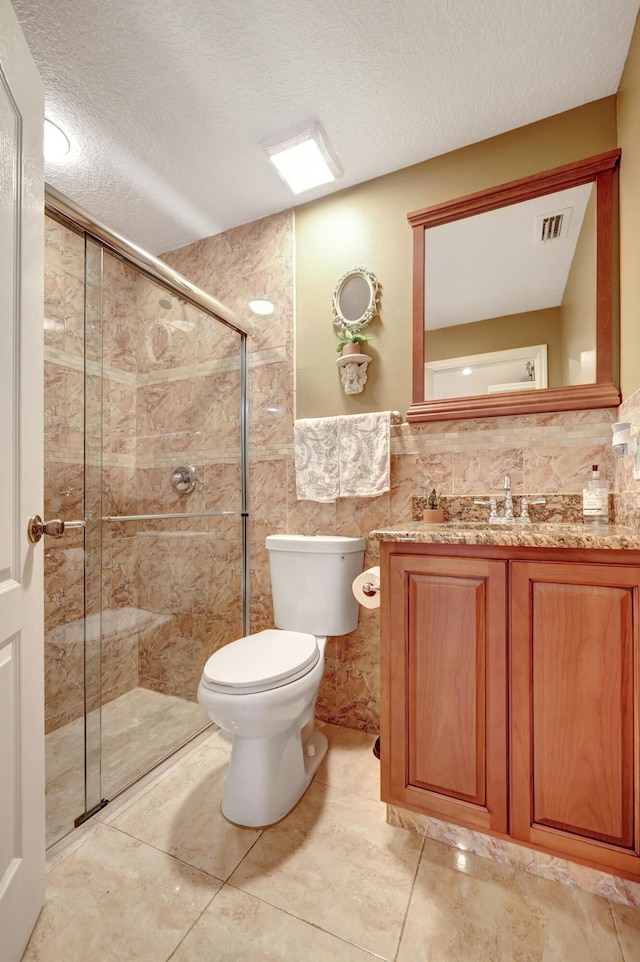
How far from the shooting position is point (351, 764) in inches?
61.0

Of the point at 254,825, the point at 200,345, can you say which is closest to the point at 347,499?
the point at 200,345

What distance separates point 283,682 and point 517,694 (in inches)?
24.9

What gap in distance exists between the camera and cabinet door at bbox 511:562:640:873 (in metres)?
0.96

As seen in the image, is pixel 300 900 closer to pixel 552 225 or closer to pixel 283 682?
pixel 283 682

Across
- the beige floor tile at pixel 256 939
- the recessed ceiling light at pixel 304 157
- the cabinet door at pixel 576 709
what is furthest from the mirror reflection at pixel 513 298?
the beige floor tile at pixel 256 939

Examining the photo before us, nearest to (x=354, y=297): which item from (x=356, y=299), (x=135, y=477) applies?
(x=356, y=299)

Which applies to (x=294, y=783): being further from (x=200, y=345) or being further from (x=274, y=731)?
(x=200, y=345)

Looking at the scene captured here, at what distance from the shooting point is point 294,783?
1.34 m

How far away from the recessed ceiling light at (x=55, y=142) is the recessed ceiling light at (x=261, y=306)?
35.5 inches

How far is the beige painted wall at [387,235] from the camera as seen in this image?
1523 mm

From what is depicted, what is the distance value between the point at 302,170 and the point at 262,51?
0.43 metres

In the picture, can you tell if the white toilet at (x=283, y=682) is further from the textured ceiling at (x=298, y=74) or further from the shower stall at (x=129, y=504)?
the textured ceiling at (x=298, y=74)

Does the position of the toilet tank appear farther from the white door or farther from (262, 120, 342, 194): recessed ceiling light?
(262, 120, 342, 194): recessed ceiling light

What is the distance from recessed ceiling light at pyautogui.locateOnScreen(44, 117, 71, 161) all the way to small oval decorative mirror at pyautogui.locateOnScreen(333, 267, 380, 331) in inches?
46.7
